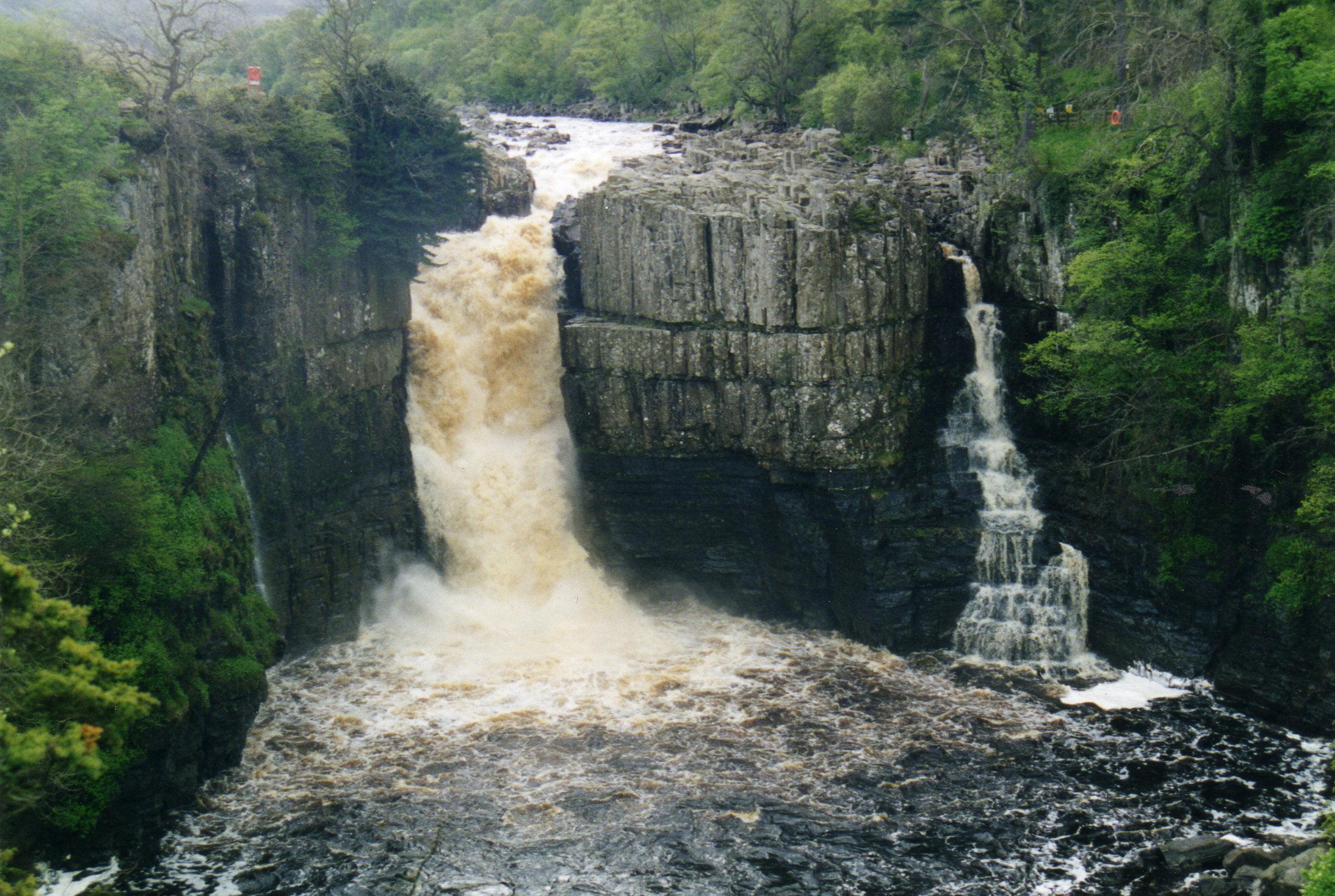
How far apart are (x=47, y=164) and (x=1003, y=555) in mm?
31581

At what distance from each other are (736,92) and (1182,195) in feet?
104

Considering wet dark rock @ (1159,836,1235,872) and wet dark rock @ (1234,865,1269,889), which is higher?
wet dark rock @ (1234,865,1269,889)

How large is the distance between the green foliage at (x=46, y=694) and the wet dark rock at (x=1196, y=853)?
23149 millimetres

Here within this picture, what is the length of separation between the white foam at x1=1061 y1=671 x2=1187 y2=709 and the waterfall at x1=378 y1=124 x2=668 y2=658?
1456cm

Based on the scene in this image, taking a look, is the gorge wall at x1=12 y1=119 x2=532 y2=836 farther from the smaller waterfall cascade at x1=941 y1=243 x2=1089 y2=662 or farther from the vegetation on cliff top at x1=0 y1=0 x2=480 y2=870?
the smaller waterfall cascade at x1=941 y1=243 x2=1089 y2=662

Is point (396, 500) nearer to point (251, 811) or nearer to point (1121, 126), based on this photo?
point (251, 811)

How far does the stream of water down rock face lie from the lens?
29484 mm

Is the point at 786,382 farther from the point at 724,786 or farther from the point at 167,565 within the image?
the point at 167,565

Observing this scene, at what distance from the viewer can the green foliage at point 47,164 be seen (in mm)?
31141

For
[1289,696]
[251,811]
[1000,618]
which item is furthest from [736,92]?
[251,811]

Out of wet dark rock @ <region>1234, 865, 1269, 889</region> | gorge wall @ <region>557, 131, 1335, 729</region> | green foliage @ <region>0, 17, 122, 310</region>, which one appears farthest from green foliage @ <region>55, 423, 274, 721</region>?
wet dark rock @ <region>1234, 865, 1269, 889</region>

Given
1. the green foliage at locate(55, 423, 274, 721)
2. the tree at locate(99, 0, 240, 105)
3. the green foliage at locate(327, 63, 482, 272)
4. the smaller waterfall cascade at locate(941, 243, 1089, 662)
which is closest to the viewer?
the green foliage at locate(55, 423, 274, 721)

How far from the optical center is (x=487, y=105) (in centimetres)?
8450

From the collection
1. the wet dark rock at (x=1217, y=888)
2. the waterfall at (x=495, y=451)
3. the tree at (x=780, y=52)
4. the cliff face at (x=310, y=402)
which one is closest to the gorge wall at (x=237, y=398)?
the cliff face at (x=310, y=402)
